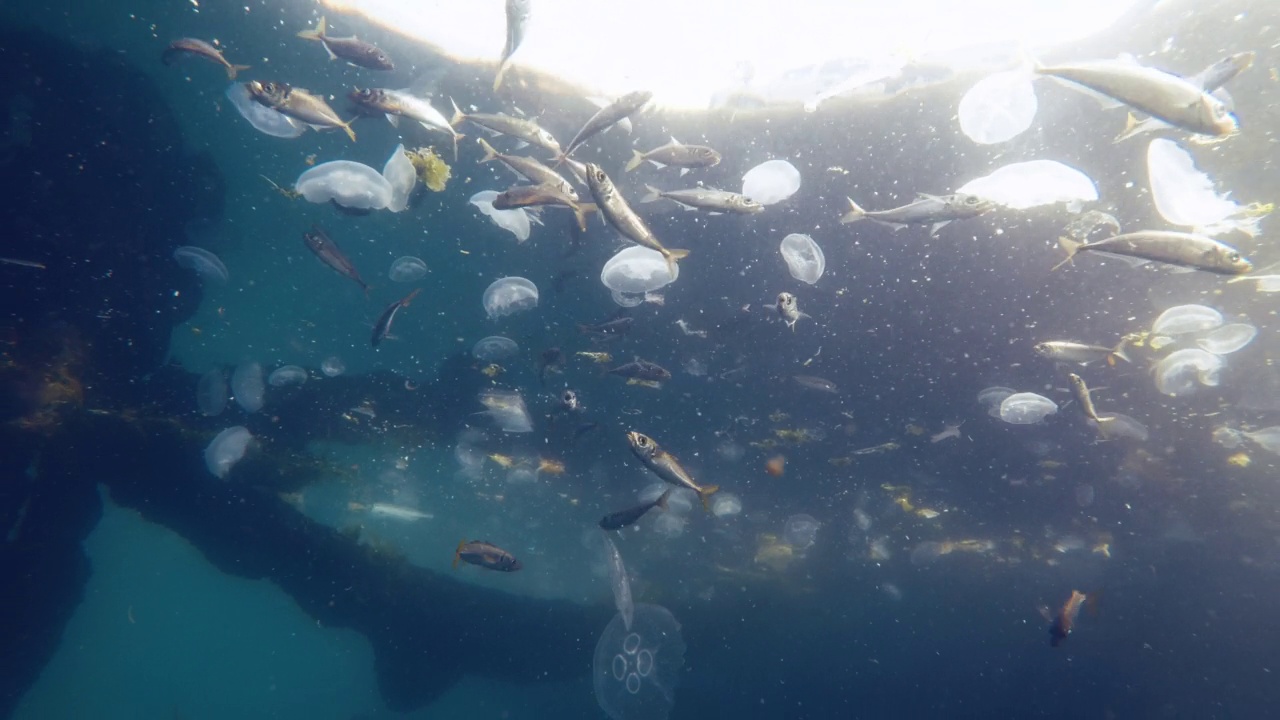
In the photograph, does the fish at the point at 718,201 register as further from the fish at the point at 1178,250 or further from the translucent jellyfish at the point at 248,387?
the translucent jellyfish at the point at 248,387

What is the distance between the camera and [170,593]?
256 feet

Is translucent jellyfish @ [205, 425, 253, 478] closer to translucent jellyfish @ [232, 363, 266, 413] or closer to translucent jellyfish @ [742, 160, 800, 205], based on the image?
translucent jellyfish @ [232, 363, 266, 413]

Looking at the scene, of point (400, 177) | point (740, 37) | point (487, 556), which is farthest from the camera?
point (400, 177)

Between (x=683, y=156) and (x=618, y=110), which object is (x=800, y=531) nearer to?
(x=683, y=156)

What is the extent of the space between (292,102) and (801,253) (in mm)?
6087

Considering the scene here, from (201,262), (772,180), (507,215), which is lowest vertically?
(201,262)

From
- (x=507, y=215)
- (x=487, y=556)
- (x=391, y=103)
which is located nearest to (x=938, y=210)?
(x=391, y=103)

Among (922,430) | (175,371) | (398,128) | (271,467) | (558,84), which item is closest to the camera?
(558,84)

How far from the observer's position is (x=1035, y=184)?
5.62m

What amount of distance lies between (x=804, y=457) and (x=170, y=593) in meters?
102

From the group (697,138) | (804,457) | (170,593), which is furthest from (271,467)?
(170,593)

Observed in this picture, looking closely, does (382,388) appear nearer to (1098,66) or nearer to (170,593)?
(1098,66)

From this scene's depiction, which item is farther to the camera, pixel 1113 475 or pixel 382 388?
pixel 382 388

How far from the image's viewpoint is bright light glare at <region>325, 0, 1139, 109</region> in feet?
17.7
